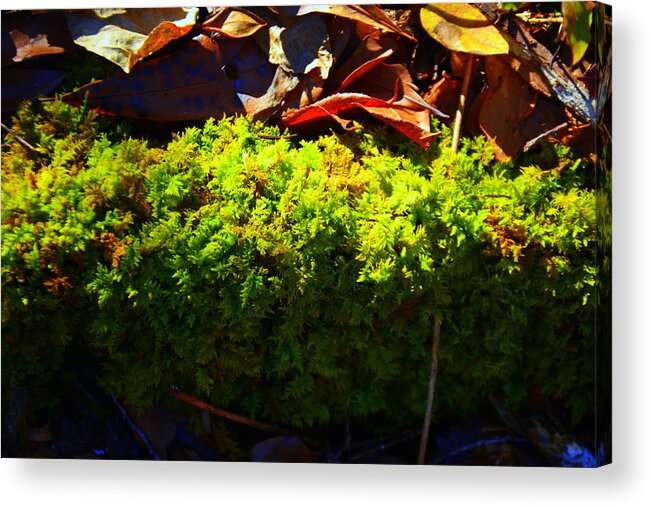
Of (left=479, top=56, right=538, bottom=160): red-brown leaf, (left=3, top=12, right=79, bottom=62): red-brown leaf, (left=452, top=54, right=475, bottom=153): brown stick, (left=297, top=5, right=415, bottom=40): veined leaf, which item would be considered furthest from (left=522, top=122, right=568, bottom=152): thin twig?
(left=3, top=12, right=79, bottom=62): red-brown leaf

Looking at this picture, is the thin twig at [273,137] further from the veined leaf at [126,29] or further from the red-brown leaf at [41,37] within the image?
the red-brown leaf at [41,37]

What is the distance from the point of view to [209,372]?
1.81 m

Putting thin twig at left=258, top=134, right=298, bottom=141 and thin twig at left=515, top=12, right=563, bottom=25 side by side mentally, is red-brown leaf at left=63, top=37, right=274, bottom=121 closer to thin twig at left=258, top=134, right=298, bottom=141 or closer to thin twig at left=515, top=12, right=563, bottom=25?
thin twig at left=258, top=134, right=298, bottom=141

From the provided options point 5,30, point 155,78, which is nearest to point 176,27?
point 155,78

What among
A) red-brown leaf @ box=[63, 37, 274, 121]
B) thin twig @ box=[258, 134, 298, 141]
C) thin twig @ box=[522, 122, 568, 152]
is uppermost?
red-brown leaf @ box=[63, 37, 274, 121]

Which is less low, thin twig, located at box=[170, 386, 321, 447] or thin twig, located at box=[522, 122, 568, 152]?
thin twig, located at box=[522, 122, 568, 152]

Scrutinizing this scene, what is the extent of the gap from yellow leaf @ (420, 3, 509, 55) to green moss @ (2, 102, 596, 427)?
190 mm

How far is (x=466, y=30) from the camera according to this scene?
Answer: 1.78 metres

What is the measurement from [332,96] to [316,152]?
13 centimetres

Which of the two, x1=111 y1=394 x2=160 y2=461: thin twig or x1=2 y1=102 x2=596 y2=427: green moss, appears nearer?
x1=2 y1=102 x2=596 y2=427: green moss

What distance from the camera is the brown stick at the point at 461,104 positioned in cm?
179

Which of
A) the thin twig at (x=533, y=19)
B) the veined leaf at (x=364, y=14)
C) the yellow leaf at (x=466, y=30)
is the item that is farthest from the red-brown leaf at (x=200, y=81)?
the thin twig at (x=533, y=19)

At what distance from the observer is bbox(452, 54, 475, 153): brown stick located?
1.79 m

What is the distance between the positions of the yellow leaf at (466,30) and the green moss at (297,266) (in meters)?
0.19
